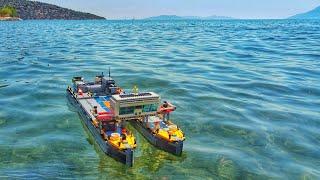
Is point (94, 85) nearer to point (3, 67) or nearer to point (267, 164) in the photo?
point (267, 164)

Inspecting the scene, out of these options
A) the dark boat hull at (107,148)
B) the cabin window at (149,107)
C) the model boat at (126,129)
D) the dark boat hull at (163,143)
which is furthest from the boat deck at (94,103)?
the cabin window at (149,107)

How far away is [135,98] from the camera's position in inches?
1395

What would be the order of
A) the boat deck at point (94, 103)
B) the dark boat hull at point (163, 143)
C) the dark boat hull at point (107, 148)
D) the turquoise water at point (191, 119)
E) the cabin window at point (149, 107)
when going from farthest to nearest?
the boat deck at point (94, 103) → the cabin window at point (149, 107) → the dark boat hull at point (163, 143) → the turquoise water at point (191, 119) → the dark boat hull at point (107, 148)

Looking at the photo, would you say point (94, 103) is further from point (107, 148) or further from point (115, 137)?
point (115, 137)

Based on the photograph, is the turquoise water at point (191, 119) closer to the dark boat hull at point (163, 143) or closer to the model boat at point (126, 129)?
the dark boat hull at point (163, 143)

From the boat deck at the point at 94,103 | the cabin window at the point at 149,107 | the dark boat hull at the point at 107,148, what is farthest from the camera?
the boat deck at the point at 94,103

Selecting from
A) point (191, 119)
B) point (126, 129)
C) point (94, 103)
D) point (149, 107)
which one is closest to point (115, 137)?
point (126, 129)

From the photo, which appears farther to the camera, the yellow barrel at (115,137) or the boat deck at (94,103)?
the boat deck at (94,103)

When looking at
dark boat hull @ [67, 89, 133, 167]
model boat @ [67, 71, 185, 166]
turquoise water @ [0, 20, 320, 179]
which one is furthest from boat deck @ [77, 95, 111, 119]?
turquoise water @ [0, 20, 320, 179]

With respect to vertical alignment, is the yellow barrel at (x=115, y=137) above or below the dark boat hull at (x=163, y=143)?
above

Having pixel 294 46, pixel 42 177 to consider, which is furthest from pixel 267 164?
pixel 294 46

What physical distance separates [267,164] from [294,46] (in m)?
98.6

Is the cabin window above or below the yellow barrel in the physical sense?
above

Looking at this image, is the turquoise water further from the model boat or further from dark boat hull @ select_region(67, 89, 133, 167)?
the model boat
